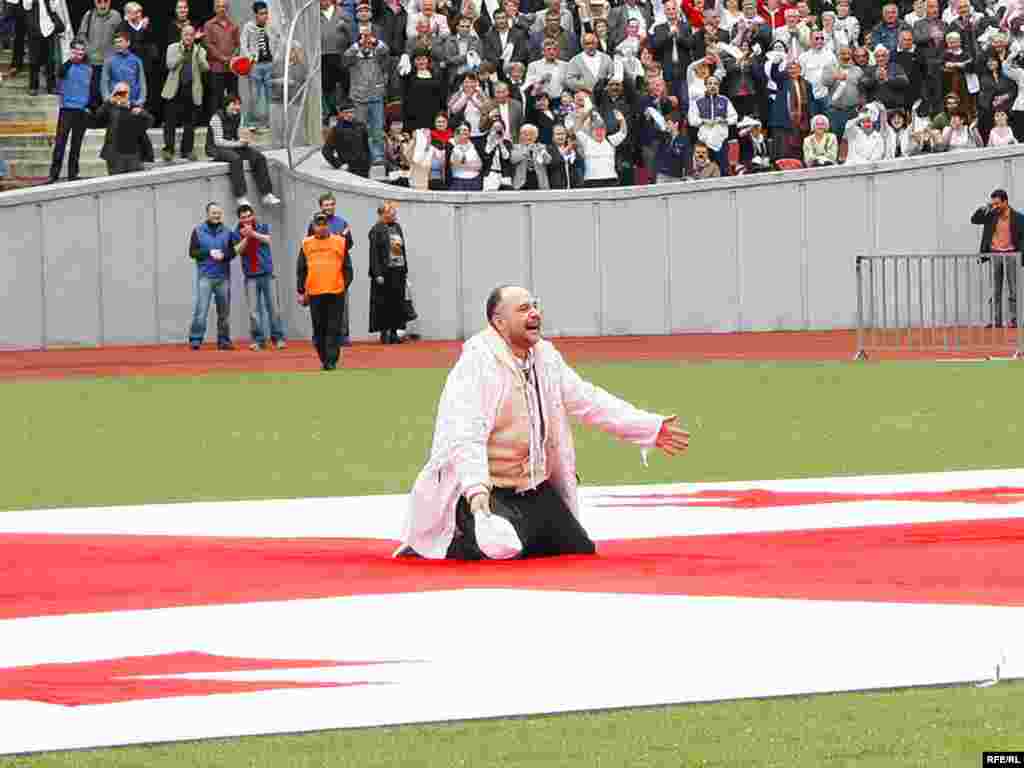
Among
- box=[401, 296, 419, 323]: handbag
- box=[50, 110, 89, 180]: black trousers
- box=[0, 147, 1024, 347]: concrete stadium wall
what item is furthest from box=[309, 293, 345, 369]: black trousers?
box=[50, 110, 89, 180]: black trousers

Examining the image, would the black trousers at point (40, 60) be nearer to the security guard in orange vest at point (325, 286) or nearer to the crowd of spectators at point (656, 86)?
the crowd of spectators at point (656, 86)

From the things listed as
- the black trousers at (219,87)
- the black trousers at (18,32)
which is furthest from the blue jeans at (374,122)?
the black trousers at (18,32)

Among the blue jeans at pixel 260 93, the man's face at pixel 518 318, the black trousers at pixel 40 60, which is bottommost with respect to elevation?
the man's face at pixel 518 318

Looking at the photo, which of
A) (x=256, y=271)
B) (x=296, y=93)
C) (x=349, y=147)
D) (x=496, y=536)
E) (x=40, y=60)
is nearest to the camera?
(x=496, y=536)

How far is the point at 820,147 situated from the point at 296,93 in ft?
24.3

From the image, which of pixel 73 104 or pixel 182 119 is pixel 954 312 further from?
pixel 182 119

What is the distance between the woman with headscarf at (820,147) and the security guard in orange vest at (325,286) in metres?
8.87

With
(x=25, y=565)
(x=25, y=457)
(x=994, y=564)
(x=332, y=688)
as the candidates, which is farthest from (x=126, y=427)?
(x=332, y=688)

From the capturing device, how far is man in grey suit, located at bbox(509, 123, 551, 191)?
34438 millimetres

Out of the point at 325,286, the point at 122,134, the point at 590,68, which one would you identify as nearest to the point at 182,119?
the point at 122,134

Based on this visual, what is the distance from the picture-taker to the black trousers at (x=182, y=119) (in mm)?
35625

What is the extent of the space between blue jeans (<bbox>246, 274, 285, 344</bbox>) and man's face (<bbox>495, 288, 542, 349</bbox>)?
21.7 meters

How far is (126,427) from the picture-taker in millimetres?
21594

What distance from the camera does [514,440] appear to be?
39.7 ft
